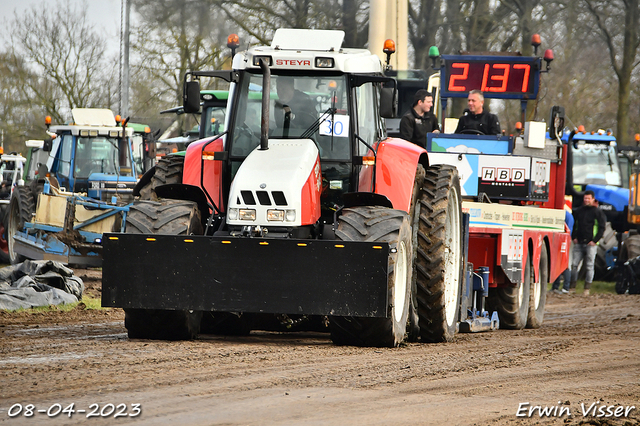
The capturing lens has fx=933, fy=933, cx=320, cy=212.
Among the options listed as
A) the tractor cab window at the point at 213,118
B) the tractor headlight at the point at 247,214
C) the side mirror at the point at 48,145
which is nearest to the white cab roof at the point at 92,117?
the side mirror at the point at 48,145

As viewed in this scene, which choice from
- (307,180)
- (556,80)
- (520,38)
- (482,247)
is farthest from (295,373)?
(556,80)

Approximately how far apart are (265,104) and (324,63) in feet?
2.39

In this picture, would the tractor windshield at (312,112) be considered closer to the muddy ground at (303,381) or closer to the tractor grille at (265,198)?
the tractor grille at (265,198)

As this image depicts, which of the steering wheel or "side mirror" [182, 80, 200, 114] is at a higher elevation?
"side mirror" [182, 80, 200, 114]

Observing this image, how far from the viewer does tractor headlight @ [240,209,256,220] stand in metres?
7.30

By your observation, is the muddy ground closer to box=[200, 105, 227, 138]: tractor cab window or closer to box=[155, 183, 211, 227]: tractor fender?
box=[155, 183, 211, 227]: tractor fender

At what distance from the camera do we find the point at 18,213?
19.6 meters

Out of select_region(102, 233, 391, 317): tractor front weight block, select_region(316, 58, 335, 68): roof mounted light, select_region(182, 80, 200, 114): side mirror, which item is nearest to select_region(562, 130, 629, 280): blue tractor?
select_region(316, 58, 335, 68): roof mounted light

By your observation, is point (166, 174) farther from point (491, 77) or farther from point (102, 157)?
point (102, 157)

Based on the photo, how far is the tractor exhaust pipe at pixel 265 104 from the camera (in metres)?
7.52

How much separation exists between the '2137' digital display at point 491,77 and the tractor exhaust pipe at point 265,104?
6.75 metres

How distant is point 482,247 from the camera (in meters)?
11.0

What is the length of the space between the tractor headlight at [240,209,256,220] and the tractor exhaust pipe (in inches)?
25.4

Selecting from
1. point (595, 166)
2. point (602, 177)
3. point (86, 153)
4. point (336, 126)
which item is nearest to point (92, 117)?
point (86, 153)
